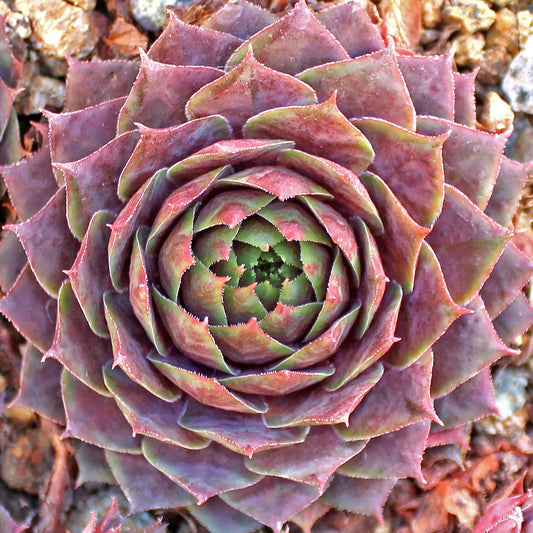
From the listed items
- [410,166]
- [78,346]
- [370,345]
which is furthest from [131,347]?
[410,166]

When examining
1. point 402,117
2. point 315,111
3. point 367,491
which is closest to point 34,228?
point 315,111

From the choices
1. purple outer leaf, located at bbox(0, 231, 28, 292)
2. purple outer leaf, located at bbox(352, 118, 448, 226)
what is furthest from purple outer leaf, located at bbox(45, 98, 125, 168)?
purple outer leaf, located at bbox(352, 118, 448, 226)

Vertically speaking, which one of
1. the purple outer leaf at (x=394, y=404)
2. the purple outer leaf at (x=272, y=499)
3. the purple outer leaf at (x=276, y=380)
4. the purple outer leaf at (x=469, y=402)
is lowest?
the purple outer leaf at (x=272, y=499)

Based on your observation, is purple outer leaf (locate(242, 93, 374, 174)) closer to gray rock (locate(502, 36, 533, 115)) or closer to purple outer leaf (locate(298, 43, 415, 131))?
purple outer leaf (locate(298, 43, 415, 131))

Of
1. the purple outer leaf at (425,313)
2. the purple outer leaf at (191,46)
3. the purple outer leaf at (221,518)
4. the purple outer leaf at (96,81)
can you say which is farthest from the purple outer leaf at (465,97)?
the purple outer leaf at (221,518)

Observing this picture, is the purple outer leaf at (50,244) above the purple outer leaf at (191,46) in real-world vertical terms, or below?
below

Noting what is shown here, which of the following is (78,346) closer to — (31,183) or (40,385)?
(40,385)

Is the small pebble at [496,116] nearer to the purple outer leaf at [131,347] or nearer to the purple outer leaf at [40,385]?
the purple outer leaf at [131,347]

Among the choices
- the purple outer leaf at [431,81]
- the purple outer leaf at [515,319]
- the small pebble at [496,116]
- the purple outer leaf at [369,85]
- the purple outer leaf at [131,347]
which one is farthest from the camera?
the small pebble at [496,116]
